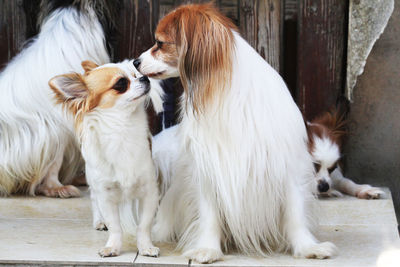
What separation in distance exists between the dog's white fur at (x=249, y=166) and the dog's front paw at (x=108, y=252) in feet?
1.22

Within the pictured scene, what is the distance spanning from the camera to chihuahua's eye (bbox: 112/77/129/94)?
11.3 feet

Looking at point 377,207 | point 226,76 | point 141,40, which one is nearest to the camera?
point 226,76

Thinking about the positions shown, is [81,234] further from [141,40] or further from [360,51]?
[360,51]

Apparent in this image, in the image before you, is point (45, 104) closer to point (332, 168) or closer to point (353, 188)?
point (332, 168)

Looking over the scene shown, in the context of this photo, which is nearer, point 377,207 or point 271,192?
point 271,192

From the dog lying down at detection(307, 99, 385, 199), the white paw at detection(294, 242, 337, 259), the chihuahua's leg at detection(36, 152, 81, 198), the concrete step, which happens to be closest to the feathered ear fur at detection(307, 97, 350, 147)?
the dog lying down at detection(307, 99, 385, 199)

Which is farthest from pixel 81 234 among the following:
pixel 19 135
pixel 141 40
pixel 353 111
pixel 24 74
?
pixel 353 111

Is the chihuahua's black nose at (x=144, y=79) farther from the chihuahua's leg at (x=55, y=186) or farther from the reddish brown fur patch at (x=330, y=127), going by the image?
the reddish brown fur patch at (x=330, y=127)

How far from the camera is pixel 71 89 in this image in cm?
345

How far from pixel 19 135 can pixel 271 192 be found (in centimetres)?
184

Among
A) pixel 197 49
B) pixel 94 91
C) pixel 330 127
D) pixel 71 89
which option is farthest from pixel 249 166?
pixel 330 127

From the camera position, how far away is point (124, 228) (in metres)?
4.02

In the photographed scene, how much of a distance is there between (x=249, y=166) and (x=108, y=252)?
0.82 metres

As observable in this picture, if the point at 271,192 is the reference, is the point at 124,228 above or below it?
below
